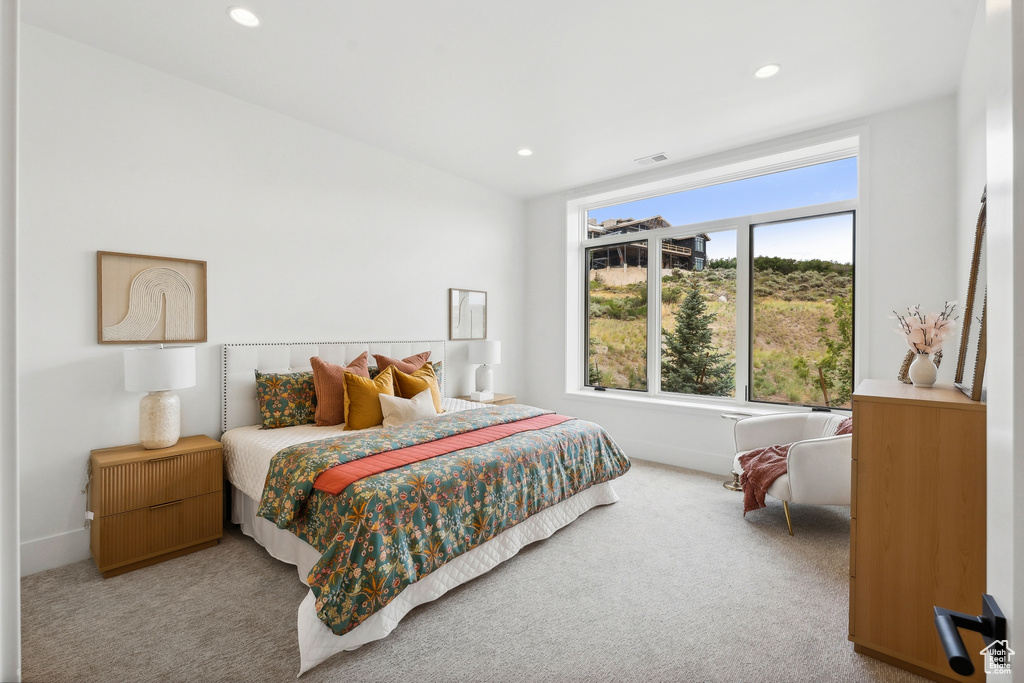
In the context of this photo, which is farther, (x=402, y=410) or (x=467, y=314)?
(x=467, y=314)

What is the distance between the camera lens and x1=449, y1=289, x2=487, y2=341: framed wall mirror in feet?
15.8

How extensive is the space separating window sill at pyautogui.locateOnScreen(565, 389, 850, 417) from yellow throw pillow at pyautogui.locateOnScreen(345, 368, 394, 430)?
2487 millimetres

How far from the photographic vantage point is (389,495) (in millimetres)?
2098

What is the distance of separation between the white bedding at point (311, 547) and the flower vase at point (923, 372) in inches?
77.5

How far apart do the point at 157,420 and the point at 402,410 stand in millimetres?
1382

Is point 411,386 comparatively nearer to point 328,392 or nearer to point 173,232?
point 328,392

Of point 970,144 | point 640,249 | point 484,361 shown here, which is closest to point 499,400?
point 484,361

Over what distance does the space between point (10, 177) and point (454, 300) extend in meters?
4.39

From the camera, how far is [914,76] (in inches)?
116

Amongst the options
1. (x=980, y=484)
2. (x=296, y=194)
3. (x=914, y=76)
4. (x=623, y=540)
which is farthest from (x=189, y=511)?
(x=914, y=76)

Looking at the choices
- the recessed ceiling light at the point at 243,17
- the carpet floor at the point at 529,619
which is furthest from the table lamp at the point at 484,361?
the recessed ceiling light at the point at 243,17

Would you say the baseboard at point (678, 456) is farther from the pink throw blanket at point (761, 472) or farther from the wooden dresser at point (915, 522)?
the wooden dresser at point (915, 522)

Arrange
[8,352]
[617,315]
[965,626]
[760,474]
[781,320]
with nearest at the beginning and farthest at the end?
[8,352] → [965,626] → [760,474] → [781,320] → [617,315]

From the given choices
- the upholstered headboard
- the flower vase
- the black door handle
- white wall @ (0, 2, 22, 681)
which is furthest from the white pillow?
the black door handle
